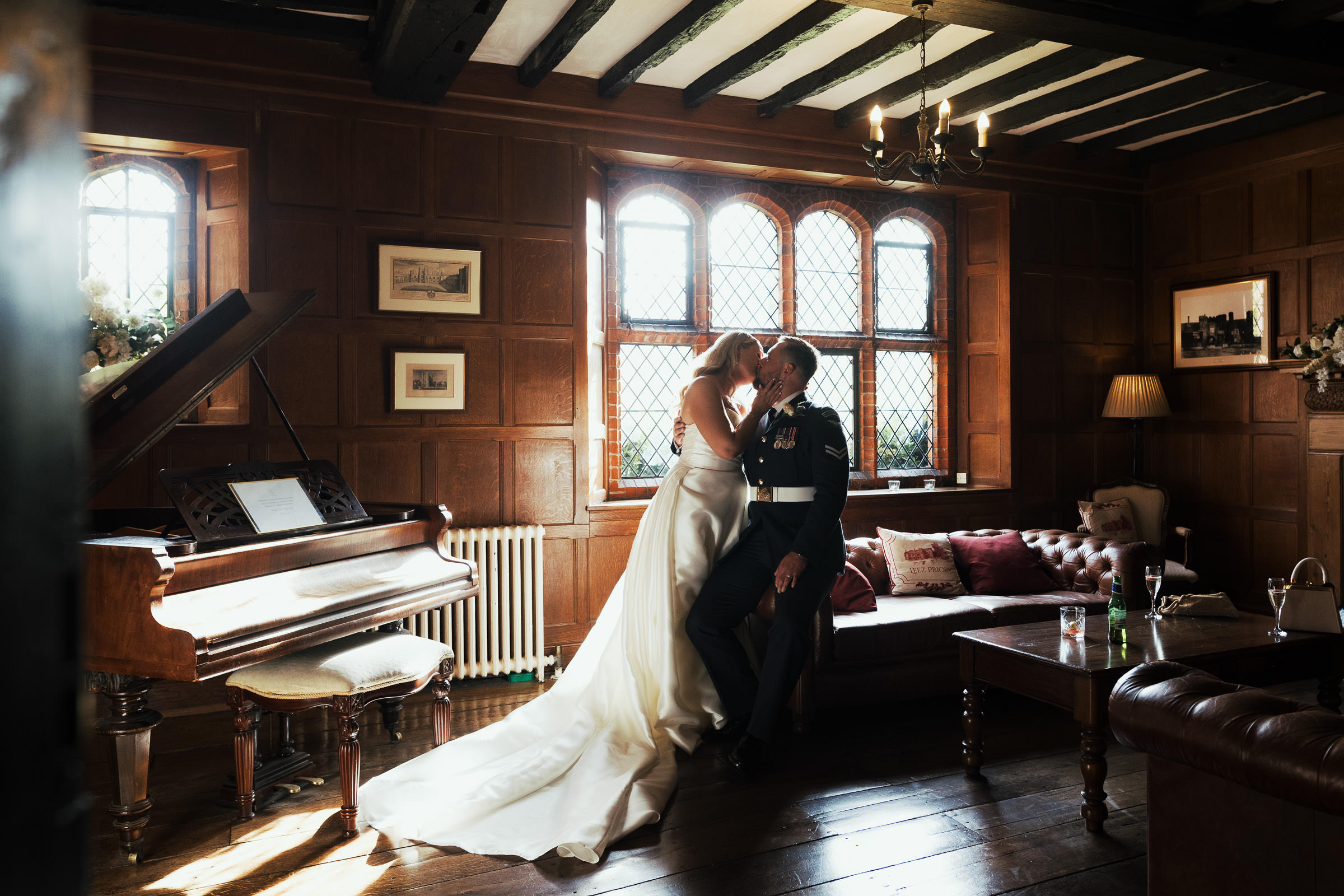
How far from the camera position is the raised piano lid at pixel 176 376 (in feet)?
8.46

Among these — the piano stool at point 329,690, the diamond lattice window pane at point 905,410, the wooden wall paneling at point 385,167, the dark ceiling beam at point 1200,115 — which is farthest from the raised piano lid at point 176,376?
the dark ceiling beam at point 1200,115

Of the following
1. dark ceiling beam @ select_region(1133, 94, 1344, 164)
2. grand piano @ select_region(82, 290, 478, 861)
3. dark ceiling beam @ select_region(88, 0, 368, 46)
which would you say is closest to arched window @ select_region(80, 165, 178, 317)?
dark ceiling beam @ select_region(88, 0, 368, 46)

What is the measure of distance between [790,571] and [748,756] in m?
0.75

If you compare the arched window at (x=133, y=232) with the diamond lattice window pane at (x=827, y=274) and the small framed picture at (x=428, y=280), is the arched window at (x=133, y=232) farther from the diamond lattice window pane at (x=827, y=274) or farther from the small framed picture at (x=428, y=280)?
the diamond lattice window pane at (x=827, y=274)

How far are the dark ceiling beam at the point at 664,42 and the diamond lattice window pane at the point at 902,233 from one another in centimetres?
233

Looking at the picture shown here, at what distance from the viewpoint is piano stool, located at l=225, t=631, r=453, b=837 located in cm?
297

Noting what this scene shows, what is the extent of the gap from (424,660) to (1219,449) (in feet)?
19.9

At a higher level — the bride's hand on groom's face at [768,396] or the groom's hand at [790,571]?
the bride's hand on groom's face at [768,396]

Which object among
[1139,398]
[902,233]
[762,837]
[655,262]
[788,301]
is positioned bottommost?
[762,837]

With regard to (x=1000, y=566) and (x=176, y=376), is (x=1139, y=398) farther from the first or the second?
(x=176, y=376)

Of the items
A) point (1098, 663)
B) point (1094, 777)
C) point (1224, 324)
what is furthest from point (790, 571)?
point (1224, 324)

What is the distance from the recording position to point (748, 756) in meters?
3.48

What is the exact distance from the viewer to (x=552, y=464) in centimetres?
522

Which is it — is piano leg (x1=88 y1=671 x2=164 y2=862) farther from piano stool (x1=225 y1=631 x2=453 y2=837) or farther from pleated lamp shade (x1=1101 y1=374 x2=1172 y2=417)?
pleated lamp shade (x1=1101 y1=374 x2=1172 y2=417)
